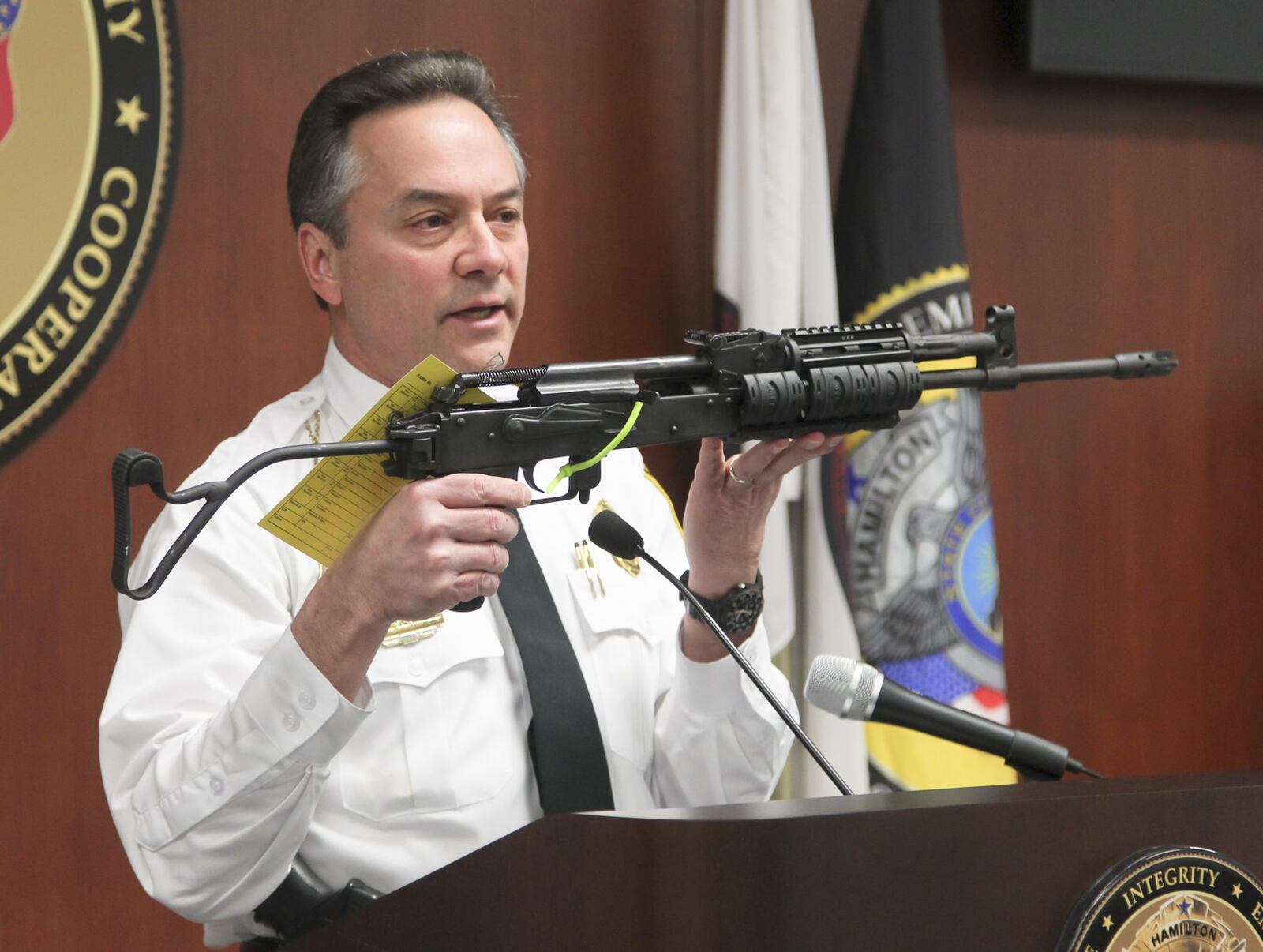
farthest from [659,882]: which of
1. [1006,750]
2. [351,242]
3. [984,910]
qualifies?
[351,242]

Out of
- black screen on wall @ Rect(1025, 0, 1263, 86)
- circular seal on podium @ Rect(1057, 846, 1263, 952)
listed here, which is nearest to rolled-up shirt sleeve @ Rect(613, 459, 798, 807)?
circular seal on podium @ Rect(1057, 846, 1263, 952)

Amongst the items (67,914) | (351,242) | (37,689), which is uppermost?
(351,242)

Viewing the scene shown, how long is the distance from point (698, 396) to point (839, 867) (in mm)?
592

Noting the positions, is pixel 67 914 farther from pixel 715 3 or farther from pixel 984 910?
pixel 715 3

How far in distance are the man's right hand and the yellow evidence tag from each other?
2cm

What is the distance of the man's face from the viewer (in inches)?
62.5

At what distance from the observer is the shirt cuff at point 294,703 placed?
47.8 inches

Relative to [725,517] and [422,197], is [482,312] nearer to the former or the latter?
[422,197]

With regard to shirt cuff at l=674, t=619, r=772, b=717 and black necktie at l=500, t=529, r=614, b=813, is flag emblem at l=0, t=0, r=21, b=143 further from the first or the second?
shirt cuff at l=674, t=619, r=772, b=717

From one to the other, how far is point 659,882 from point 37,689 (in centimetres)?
163

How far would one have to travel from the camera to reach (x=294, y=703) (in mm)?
1217

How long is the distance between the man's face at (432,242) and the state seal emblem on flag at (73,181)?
2.34 feet

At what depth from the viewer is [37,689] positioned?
85.2 inches

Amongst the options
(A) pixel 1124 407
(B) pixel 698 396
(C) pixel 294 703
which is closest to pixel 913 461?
(A) pixel 1124 407
